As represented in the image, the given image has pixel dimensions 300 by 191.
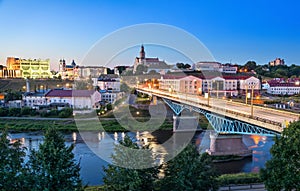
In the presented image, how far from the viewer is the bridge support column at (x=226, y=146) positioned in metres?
13.9

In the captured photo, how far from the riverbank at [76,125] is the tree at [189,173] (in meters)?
16.5

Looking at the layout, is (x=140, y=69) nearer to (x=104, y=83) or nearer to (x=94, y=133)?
(x=104, y=83)

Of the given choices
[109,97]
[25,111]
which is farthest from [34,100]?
[109,97]

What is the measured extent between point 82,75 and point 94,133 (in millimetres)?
22549

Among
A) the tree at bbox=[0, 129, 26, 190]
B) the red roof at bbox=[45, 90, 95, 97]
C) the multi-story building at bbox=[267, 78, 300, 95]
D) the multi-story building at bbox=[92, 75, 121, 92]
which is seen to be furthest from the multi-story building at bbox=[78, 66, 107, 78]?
the tree at bbox=[0, 129, 26, 190]

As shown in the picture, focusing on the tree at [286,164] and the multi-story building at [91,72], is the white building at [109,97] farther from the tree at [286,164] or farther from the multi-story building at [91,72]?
the tree at [286,164]

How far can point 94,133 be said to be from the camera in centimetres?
2114

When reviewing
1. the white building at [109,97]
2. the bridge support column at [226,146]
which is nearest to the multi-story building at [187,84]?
the white building at [109,97]

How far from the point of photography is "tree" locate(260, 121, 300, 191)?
217 inches

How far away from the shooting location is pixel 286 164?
18.5ft

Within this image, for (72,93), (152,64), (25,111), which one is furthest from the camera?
(152,64)

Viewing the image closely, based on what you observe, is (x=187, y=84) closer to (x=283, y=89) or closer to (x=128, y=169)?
(x=283, y=89)

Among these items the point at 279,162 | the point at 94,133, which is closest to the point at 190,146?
the point at 279,162

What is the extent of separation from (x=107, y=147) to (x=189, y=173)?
1093 cm
